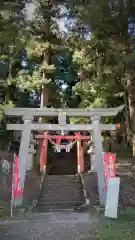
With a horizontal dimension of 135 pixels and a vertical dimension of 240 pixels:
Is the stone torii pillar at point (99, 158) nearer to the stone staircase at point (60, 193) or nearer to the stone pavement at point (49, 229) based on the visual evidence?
the stone staircase at point (60, 193)

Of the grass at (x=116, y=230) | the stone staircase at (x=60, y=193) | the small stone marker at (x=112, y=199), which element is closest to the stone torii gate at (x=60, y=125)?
the stone staircase at (x=60, y=193)

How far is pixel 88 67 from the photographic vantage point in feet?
69.9

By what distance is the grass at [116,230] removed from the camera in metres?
8.12

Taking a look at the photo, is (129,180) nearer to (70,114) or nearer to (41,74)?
(70,114)

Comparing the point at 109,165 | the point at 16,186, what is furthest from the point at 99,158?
the point at 16,186

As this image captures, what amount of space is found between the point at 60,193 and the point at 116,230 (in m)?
8.98

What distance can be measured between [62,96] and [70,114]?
1212 centimetres

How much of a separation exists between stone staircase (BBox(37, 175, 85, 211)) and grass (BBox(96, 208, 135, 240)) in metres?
4.87

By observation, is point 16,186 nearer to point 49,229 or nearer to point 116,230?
point 49,229

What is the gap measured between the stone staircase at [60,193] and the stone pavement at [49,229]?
13.7 ft

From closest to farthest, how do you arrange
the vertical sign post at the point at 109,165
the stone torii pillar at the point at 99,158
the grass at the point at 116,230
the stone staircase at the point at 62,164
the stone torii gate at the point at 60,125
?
the grass at the point at 116,230 → the vertical sign post at the point at 109,165 → the stone torii pillar at the point at 99,158 → the stone torii gate at the point at 60,125 → the stone staircase at the point at 62,164

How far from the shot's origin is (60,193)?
17875 mm

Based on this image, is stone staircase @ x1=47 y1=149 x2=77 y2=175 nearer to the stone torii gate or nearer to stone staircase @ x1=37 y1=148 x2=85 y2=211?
stone staircase @ x1=37 y1=148 x2=85 y2=211

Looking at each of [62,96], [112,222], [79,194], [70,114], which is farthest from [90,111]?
[62,96]
